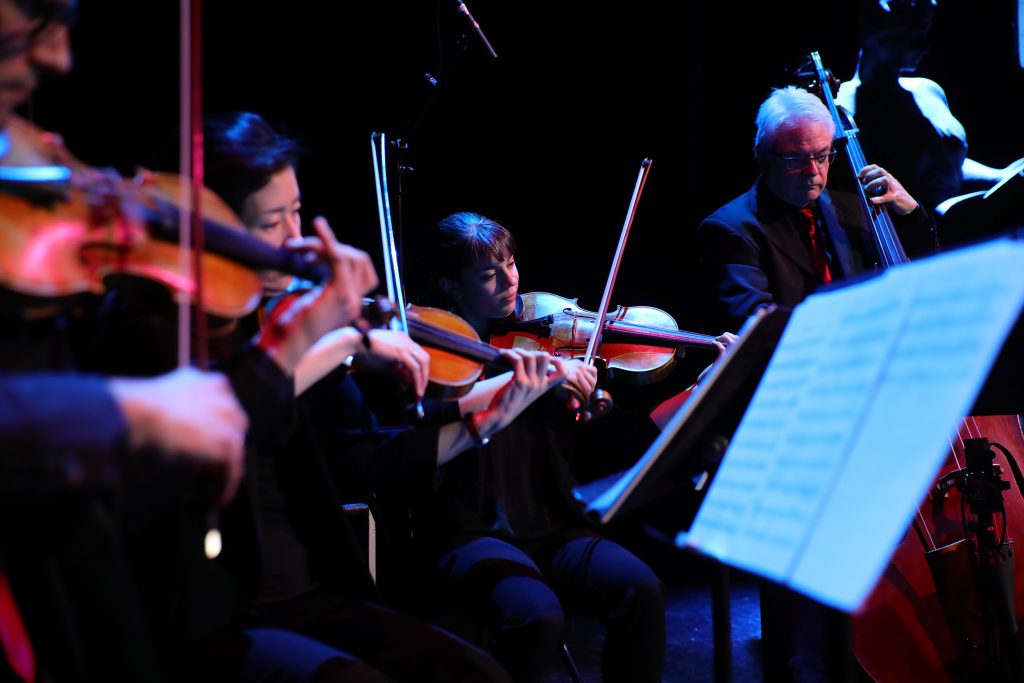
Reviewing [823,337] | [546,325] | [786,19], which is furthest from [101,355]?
[786,19]

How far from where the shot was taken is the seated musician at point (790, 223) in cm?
246

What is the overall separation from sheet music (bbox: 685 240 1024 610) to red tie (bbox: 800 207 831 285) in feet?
4.48

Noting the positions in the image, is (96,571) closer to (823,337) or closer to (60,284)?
(60,284)

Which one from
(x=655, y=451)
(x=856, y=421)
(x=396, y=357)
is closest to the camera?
(x=856, y=421)

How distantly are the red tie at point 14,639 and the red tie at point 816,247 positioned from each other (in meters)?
2.12

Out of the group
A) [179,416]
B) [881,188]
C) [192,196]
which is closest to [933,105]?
[881,188]

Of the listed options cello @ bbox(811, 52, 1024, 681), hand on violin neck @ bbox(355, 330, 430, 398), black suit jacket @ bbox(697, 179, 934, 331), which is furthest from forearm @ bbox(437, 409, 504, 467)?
cello @ bbox(811, 52, 1024, 681)

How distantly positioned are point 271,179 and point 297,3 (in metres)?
1.67

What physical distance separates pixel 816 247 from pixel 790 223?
0.34 feet

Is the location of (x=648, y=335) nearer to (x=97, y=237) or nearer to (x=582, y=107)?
(x=582, y=107)

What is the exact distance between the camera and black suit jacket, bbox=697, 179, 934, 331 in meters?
2.44

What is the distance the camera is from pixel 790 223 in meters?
2.55

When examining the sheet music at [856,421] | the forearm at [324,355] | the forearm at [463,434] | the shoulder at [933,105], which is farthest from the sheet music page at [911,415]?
the shoulder at [933,105]

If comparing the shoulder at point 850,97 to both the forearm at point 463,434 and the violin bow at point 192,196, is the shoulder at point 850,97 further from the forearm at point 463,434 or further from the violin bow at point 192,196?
the violin bow at point 192,196
